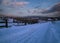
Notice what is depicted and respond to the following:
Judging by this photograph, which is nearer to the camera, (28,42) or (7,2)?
(28,42)

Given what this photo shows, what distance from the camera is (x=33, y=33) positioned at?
68.3 inches

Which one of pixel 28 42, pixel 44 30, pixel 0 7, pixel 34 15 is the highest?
pixel 0 7

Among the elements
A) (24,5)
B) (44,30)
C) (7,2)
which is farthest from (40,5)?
(7,2)

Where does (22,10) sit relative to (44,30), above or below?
above

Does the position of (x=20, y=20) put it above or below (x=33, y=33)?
above

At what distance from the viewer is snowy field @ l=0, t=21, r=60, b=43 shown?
1700mm

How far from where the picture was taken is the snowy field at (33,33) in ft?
5.58

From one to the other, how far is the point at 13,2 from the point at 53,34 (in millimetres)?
695

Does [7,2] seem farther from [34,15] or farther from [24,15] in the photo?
[34,15]

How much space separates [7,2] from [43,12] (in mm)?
517

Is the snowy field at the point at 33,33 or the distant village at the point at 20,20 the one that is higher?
the distant village at the point at 20,20

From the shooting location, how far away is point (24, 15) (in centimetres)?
178

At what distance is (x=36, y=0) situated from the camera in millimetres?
1778

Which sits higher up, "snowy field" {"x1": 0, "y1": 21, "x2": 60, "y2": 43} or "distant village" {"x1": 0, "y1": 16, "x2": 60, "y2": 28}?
"distant village" {"x1": 0, "y1": 16, "x2": 60, "y2": 28}
